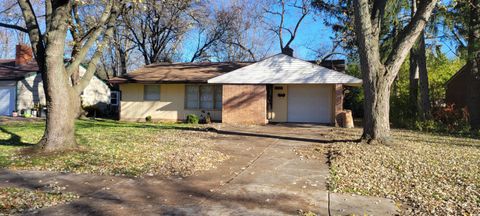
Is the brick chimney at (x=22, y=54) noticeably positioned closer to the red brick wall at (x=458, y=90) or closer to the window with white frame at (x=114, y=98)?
the window with white frame at (x=114, y=98)

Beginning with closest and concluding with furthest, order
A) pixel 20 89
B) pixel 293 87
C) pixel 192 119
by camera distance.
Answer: pixel 192 119, pixel 293 87, pixel 20 89

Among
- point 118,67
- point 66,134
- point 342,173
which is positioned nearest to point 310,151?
point 342,173

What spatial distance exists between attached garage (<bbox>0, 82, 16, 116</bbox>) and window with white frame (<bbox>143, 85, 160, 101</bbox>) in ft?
29.1

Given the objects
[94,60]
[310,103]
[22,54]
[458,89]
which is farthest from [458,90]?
[22,54]

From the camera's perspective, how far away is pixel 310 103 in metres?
20.9

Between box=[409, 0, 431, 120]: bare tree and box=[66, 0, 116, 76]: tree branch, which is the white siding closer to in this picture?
box=[66, 0, 116, 76]: tree branch

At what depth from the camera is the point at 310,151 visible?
1077 centimetres

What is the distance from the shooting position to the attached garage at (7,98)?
79.7ft

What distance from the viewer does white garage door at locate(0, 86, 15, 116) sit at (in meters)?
24.3

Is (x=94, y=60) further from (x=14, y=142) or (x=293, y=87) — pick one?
(x=293, y=87)

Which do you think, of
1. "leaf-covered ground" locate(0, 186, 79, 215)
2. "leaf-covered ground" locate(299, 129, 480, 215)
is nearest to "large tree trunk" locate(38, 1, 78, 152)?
"leaf-covered ground" locate(0, 186, 79, 215)

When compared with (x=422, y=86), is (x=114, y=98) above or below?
below

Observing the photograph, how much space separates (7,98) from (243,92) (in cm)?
1569

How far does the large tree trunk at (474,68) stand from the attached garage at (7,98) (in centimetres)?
2608
